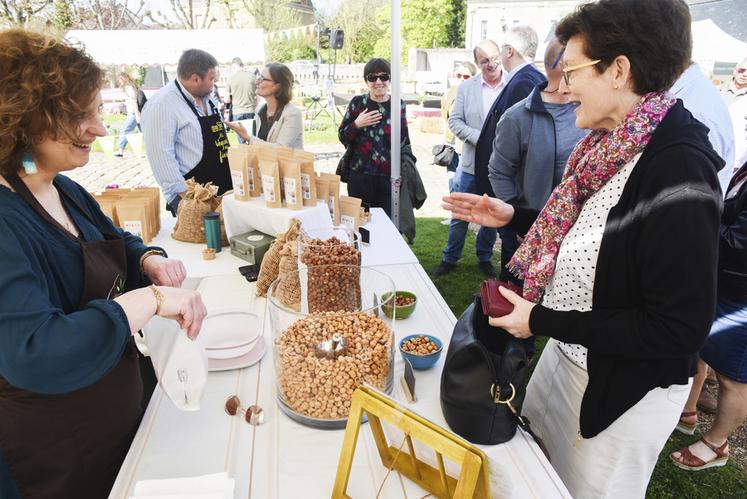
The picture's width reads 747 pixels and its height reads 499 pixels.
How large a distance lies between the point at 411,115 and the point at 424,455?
42.9 feet

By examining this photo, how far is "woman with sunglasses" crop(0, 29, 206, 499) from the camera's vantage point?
897 millimetres

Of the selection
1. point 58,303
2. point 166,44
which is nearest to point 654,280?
point 58,303

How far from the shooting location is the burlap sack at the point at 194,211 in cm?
247

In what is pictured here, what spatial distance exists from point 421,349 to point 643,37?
0.96 metres

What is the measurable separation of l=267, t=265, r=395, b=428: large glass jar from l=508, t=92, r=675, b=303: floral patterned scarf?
0.44 meters

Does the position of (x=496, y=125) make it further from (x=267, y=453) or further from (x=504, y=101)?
(x=267, y=453)

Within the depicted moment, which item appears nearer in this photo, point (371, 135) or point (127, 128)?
point (371, 135)

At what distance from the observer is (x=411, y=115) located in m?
13.4

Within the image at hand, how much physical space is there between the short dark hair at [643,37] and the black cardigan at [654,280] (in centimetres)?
9

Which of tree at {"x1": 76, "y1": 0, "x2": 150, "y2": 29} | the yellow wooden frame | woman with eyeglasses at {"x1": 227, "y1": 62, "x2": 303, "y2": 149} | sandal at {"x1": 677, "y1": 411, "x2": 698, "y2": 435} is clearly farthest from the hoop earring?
tree at {"x1": 76, "y1": 0, "x2": 150, "y2": 29}

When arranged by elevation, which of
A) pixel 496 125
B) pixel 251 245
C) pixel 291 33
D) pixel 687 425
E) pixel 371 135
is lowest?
pixel 687 425

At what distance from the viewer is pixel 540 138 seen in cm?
248

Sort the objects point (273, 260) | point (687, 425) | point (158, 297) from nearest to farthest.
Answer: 1. point (158, 297)
2. point (273, 260)
3. point (687, 425)

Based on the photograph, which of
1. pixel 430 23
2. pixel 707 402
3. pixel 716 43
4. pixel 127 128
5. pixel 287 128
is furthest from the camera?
pixel 430 23
